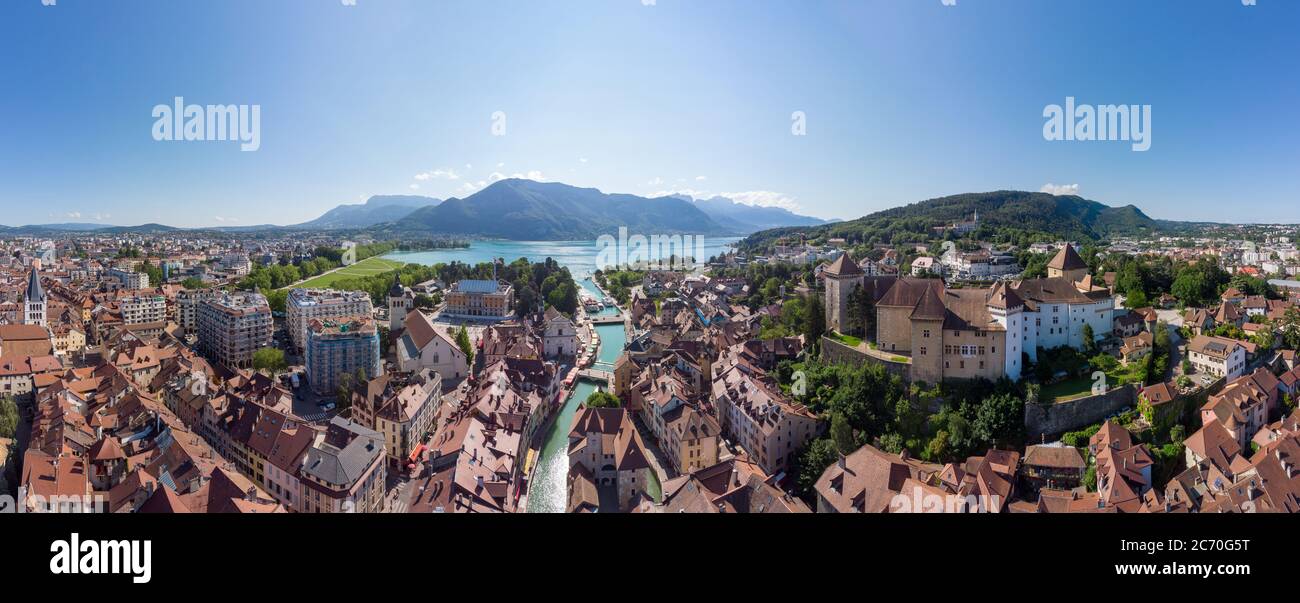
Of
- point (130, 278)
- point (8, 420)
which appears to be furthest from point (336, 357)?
point (130, 278)

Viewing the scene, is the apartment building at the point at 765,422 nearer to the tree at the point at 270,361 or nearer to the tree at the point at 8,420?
the tree at the point at 270,361

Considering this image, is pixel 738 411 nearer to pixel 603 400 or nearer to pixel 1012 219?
pixel 603 400
